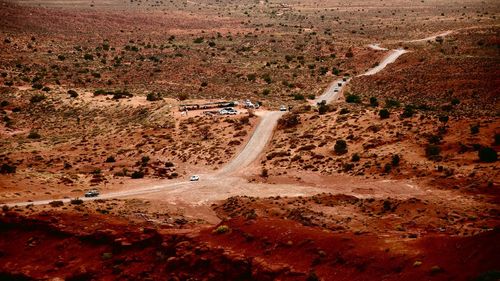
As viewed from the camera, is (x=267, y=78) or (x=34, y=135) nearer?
(x=34, y=135)

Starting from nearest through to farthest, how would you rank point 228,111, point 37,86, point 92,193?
point 92,193
point 228,111
point 37,86

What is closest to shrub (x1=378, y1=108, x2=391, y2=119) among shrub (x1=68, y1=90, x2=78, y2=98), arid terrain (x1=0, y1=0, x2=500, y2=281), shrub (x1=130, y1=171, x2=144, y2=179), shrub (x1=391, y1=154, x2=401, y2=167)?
arid terrain (x1=0, y1=0, x2=500, y2=281)

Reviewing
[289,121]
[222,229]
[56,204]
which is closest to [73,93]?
[289,121]

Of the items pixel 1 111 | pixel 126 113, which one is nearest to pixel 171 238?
pixel 126 113

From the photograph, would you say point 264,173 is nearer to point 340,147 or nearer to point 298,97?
point 340,147

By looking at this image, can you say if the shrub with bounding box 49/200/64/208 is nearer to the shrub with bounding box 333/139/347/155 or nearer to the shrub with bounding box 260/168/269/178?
the shrub with bounding box 260/168/269/178

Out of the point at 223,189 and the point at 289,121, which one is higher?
the point at 289,121
